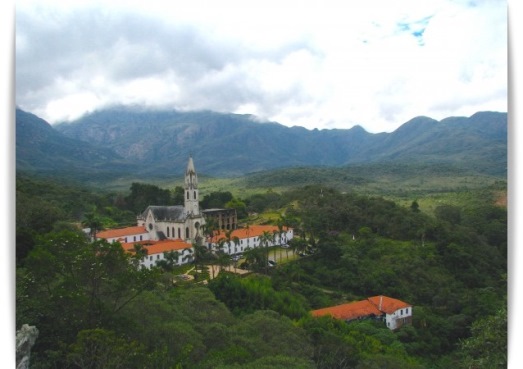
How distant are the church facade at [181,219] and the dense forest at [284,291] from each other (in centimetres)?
531

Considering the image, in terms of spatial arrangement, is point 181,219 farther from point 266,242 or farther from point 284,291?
point 284,291

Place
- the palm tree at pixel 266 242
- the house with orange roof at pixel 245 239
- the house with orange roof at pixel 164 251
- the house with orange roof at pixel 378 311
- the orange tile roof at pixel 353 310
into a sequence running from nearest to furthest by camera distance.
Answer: the orange tile roof at pixel 353 310, the house with orange roof at pixel 378 311, the palm tree at pixel 266 242, the house with orange roof at pixel 164 251, the house with orange roof at pixel 245 239

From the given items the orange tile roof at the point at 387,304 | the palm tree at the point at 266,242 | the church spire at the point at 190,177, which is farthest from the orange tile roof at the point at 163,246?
the orange tile roof at the point at 387,304

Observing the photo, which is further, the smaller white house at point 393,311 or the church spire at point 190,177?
the church spire at point 190,177

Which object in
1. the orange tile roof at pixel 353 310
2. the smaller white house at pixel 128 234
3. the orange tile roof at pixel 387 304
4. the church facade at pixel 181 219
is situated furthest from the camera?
the church facade at pixel 181 219

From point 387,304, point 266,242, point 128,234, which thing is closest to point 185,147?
point 128,234

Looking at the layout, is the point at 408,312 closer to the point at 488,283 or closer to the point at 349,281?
the point at 349,281

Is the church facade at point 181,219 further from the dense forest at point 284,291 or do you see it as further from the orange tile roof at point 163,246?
the dense forest at point 284,291

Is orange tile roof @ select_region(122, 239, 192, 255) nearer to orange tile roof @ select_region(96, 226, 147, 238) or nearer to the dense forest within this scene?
orange tile roof @ select_region(96, 226, 147, 238)

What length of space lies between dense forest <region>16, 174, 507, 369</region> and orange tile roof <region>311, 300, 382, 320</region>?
860 mm

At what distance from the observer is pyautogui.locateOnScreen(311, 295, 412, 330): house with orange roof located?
22377 mm

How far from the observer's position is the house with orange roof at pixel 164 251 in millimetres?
28445

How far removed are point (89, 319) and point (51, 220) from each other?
16540 mm

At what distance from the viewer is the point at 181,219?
3412 centimetres
